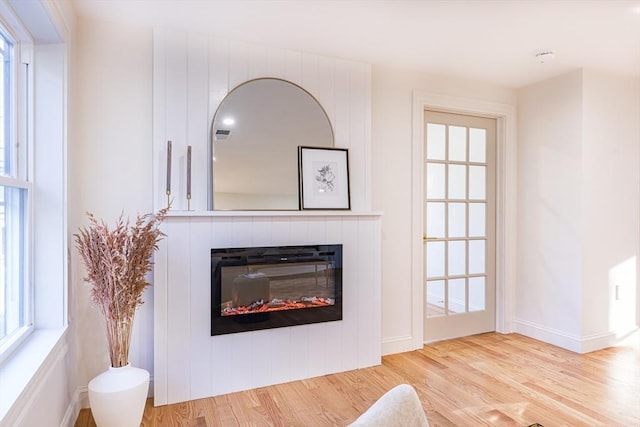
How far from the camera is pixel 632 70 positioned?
11.2ft

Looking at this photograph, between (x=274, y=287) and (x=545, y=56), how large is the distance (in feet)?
8.77

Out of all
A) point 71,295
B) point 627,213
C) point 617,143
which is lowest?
point 71,295

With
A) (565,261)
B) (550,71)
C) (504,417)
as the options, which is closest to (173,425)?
(504,417)

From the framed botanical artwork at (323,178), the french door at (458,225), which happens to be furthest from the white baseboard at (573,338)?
the framed botanical artwork at (323,178)

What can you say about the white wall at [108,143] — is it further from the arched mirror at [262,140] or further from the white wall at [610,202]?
the white wall at [610,202]

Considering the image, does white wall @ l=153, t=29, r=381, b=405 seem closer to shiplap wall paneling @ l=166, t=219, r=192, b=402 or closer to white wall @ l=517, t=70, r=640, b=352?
shiplap wall paneling @ l=166, t=219, r=192, b=402

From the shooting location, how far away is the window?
175 cm

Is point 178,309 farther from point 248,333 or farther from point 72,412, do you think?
point 72,412

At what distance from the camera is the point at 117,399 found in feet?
6.51

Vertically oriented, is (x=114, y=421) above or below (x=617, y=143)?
below

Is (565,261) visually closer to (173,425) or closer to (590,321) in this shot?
(590,321)

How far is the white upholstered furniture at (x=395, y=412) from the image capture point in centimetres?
89

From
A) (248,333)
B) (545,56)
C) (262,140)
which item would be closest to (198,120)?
(262,140)

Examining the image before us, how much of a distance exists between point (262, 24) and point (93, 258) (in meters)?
1.71
